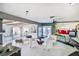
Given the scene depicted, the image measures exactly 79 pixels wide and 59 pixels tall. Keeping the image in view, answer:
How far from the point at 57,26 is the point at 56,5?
0.44 metres

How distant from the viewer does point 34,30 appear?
2.51 m

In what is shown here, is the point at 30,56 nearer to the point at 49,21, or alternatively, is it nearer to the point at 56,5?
the point at 49,21

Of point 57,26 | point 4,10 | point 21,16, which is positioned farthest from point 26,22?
point 57,26

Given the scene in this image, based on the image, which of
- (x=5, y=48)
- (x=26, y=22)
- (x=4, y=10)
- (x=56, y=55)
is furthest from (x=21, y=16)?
(x=56, y=55)

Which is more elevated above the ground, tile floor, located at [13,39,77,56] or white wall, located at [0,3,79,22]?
white wall, located at [0,3,79,22]

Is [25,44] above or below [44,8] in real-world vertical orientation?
below

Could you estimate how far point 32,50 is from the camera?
2.45 metres

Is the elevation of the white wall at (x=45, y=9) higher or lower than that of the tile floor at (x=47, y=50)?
higher

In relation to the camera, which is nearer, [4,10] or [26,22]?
[4,10]

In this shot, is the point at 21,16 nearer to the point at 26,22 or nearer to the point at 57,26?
the point at 26,22

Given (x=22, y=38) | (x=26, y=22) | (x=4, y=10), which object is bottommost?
(x=22, y=38)

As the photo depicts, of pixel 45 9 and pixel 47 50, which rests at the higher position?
pixel 45 9

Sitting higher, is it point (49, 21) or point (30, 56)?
point (49, 21)

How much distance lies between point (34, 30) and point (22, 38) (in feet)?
1.03
